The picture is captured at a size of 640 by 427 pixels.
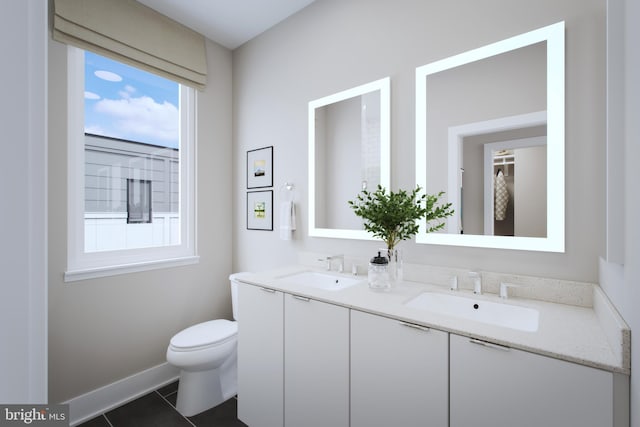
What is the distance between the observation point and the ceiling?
7.14ft

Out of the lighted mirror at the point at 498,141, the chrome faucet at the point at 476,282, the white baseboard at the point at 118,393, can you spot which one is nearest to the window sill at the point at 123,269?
the white baseboard at the point at 118,393

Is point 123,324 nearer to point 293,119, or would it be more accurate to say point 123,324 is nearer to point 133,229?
point 133,229

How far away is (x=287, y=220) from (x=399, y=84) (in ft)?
3.98

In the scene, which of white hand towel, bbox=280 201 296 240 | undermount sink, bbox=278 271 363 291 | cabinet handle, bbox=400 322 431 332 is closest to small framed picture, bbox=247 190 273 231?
white hand towel, bbox=280 201 296 240

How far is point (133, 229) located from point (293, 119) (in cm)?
147

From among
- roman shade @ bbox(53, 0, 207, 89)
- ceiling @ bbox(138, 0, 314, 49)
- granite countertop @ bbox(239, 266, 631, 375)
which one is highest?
ceiling @ bbox(138, 0, 314, 49)

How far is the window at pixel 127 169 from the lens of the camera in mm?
1943

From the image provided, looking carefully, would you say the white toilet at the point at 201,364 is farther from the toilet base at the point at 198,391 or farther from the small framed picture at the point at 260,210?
the small framed picture at the point at 260,210

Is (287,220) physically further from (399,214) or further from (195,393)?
(195,393)

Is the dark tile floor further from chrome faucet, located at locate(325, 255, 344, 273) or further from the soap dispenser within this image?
the soap dispenser

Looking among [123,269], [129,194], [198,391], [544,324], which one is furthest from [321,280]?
[129,194]

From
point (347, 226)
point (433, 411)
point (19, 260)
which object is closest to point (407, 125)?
point (347, 226)

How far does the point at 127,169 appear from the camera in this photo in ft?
7.27

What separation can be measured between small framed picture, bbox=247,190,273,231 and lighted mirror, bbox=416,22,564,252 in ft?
4.15
